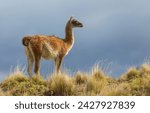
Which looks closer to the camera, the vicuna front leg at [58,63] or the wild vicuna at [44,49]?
the wild vicuna at [44,49]

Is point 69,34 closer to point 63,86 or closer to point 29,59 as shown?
point 29,59

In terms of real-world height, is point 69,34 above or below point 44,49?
above

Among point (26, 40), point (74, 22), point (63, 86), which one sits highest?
point (74, 22)

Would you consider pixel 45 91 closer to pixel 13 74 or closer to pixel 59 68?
pixel 13 74

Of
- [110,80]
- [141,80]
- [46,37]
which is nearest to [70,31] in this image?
[46,37]

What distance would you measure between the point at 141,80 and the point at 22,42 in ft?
15.5

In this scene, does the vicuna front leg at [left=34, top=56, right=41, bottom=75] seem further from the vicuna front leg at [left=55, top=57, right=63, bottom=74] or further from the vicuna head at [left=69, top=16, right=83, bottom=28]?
the vicuna head at [left=69, top=16, right=83, bottom=28]

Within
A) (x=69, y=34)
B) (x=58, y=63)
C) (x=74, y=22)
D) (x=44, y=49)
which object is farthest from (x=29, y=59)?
(x=74, y=22)

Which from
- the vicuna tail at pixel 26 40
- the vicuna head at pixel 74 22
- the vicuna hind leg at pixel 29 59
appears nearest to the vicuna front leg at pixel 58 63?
the vicuna hind leg at pixel 29 59

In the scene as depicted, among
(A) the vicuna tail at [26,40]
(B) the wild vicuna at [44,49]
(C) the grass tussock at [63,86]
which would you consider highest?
(A) the vicuna tail at [26,40]

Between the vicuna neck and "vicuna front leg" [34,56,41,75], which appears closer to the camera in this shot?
"vicuna front leg" [34,56,41,75]

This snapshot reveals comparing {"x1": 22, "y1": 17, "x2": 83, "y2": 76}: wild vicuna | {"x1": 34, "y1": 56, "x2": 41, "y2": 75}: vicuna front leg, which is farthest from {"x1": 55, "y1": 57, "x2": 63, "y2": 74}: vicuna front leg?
{"x1": 34, "y1": 56, "x2": 41, "y2": 75}: vicuna front leg

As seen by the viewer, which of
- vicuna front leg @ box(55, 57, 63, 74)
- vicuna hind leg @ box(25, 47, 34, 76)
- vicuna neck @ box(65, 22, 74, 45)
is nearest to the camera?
vicuna hind leg @ box(25, 47, 34, 76)

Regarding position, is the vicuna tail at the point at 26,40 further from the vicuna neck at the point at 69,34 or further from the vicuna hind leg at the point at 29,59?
the vicuna neck at the point at 69,34
